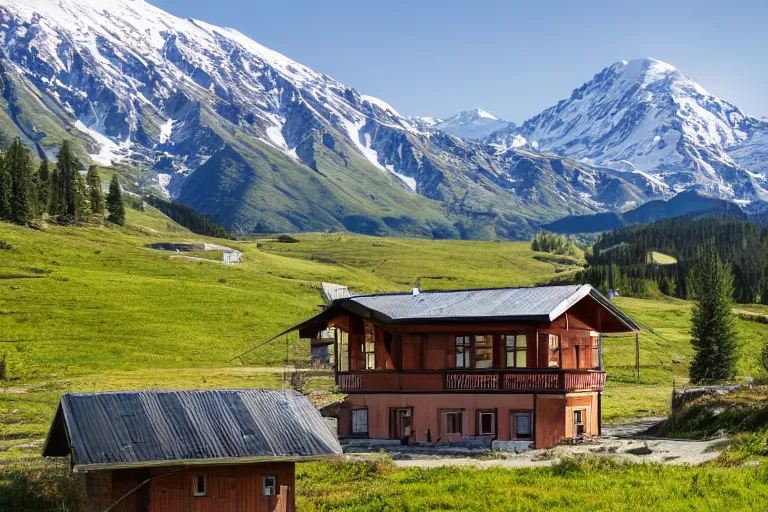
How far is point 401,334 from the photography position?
56062mm

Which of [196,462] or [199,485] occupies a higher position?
[196,462]

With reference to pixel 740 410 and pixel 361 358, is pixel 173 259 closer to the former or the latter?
pixel 361 358

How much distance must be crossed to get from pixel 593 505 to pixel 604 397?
5170cm

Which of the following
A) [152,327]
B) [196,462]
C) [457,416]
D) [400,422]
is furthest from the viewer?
[152,327]

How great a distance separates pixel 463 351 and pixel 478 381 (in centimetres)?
222

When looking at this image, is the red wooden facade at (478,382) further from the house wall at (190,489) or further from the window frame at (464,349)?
the house wall at (190,489)

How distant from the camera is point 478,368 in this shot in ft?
179

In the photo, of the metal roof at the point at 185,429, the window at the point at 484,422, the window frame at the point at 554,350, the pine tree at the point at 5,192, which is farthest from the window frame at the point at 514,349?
the pine tree at the point at 5,192

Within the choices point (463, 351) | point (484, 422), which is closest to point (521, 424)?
point (484, 422)

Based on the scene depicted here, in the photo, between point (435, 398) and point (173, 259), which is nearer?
point (435, 398)

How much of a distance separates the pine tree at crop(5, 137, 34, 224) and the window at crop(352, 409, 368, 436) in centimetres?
13688

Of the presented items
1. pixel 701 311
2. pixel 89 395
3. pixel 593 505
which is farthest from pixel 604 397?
pixel 89 395

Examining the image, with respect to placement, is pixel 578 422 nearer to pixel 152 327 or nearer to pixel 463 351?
pixel 463 351

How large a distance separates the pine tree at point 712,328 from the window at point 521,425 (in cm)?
4231
